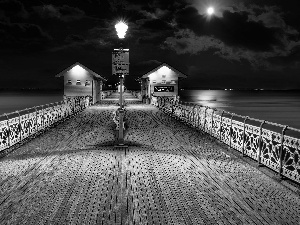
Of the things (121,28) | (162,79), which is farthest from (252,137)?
(162,79)

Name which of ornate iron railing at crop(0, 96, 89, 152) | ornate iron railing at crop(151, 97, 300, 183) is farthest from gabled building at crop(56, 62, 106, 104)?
ornate iron railing at crop(151, 97, 300, 183)

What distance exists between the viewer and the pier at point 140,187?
214 inches

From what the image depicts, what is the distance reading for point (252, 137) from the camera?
403 inches

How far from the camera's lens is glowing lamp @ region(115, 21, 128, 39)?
1146 cm

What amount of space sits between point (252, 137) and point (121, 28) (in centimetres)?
573

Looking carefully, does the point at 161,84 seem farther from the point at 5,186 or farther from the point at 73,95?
the point at 5,186

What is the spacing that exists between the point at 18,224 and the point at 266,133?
675 centimetres

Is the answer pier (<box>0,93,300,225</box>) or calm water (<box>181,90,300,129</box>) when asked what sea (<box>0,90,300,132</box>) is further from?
pier (<box>0,93,300,225</box>)

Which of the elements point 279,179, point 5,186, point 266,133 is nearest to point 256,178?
point 279,179

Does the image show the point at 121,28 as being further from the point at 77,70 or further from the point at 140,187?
the point at 77,70

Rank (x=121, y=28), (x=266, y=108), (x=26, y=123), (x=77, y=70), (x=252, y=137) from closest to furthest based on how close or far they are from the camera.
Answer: (x=252, y=137) → (x=121, y=28) → (x=26, y=123) → (x=77, y=70) → (x=266, y=108)

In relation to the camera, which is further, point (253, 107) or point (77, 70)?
point (253, 107)

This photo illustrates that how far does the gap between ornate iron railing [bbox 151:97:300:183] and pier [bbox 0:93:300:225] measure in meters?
0.35

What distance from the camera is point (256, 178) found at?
Answer: 779 cm
